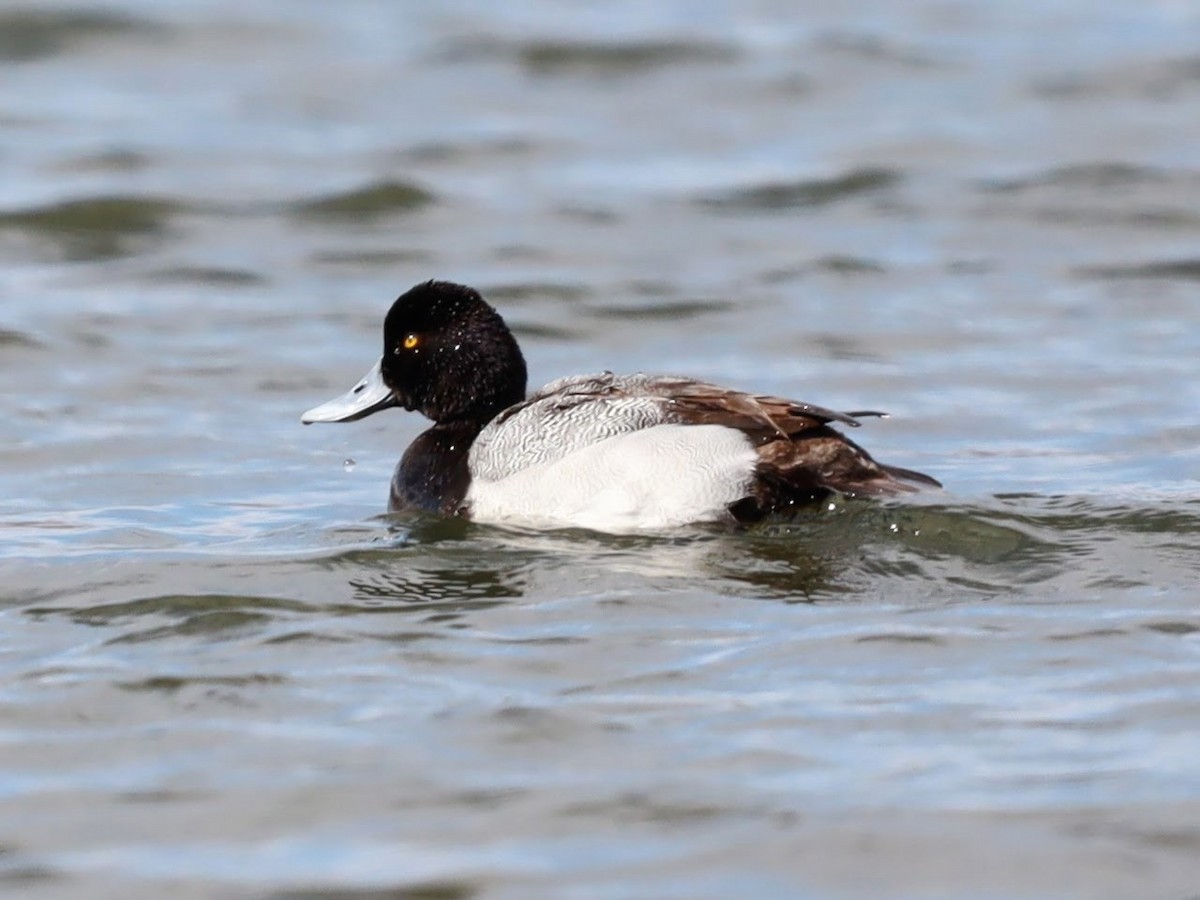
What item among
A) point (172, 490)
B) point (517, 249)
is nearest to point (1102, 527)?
point (172, 490)

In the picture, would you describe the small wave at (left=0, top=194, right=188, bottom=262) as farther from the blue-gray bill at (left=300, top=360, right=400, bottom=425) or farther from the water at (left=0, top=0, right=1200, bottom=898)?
the blue-gray bill at (left=300, top=360, right=400, bottom=425)

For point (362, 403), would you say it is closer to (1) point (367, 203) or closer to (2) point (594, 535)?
(2) point (594, 535)

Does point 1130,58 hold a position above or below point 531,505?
above

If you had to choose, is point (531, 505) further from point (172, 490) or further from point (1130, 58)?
point (1130, 58)

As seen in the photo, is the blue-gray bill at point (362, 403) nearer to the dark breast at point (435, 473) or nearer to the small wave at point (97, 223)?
the dark breast at point (435, 473)

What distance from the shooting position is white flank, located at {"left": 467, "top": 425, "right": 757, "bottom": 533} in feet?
23.4

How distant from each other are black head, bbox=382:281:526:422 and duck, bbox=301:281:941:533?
0.17m

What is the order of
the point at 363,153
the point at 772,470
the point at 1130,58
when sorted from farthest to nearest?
the point at 1130,58
the point at 363,153
the point at 772,470

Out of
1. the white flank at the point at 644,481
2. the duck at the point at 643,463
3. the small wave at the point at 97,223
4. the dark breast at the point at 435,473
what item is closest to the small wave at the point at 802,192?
the small wave at the point at 97,223

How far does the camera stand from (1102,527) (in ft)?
23.6

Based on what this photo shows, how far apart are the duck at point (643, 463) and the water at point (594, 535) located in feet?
0.36

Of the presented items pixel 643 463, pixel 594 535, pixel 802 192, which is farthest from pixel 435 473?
pixel 802 192

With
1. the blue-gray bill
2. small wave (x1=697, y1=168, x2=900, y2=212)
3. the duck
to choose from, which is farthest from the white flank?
small wave (x1=697, y1=168, x2=900, y2=212)

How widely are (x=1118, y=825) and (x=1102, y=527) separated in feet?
8.61
